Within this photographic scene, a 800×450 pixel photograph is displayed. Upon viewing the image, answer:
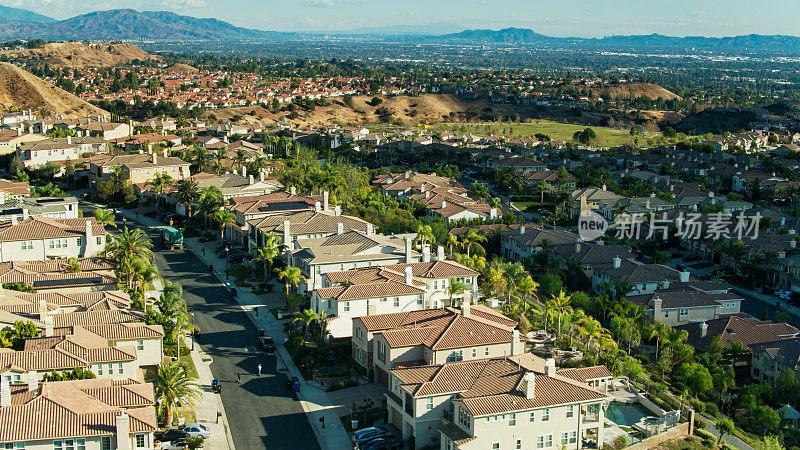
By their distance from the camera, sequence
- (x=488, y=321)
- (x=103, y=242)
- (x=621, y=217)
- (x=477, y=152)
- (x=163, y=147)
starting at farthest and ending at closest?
1. (x=477, y=152)
2. (x=163, y=147)
3. (x=621, y=217)
4. (x=103, y=242)
5. (x=488, y=321)

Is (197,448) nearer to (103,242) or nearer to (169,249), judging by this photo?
(103,242)

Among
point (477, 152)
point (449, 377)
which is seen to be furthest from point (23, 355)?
point (477, 152)

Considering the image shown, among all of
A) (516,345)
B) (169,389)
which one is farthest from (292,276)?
(169,389)

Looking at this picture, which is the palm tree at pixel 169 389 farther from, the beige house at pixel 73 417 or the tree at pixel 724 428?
the tree at pixel 724 428

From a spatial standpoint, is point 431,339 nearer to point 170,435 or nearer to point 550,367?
point 550,367

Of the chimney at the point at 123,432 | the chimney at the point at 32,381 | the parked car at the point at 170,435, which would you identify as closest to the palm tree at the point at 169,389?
the parked car at the point at 170,435
